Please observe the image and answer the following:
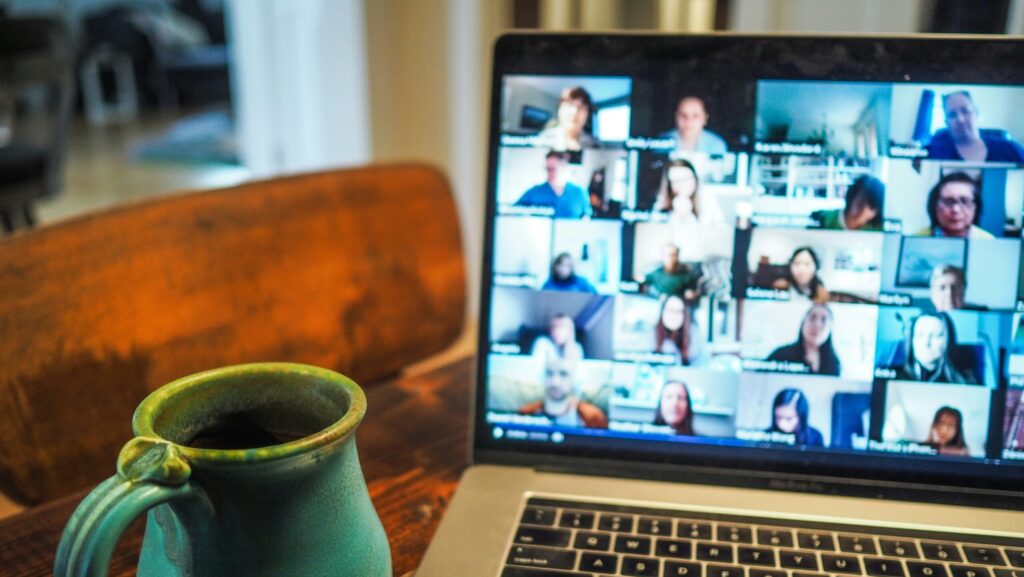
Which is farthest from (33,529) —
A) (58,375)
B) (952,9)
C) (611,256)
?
(952,9)

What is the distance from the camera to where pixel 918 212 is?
20.5 inches

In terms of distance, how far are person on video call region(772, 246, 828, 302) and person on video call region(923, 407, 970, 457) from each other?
0.10 m

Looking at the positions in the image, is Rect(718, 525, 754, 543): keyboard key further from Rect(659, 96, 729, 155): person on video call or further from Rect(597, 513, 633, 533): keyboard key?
Rect(659, 96, 729, 155): person on video call

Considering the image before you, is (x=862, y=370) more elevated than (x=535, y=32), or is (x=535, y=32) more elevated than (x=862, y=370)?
(x=535, y=32)

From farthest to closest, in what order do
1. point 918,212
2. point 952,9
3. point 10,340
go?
point 952,9 < point 10,340 < point 918,212

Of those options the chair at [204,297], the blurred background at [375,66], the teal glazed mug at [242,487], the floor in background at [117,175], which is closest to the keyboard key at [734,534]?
the teal glazed mug at [242,487]

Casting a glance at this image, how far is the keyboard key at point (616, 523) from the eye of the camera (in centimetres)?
50

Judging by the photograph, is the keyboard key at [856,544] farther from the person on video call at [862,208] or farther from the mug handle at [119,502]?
the mug handle at [119,502]

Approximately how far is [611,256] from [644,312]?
43mm

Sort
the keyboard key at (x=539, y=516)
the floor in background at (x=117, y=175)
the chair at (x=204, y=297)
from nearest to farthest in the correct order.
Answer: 1. the keyboard key at (x=539, y=516)
2. the chair at (x=204, y=297)
3. the floor in background at (x=117, y=175)

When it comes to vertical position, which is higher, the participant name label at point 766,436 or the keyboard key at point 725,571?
the participant name label at point 766,436

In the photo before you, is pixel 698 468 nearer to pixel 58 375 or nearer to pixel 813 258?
pixel 813 258

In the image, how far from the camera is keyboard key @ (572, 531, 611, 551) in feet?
1.58

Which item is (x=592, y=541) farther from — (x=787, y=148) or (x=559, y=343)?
(x=787, y=148)
